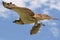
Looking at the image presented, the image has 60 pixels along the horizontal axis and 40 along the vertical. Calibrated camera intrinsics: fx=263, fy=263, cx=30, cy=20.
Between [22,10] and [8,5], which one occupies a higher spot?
[8,5]

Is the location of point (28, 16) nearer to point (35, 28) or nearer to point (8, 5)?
point (8, 5)

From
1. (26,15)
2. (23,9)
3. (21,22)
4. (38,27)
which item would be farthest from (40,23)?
(23,9)

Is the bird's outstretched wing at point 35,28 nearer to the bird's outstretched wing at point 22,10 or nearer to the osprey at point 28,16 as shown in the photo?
the osprey at point 28,16

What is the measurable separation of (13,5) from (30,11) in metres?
0.67

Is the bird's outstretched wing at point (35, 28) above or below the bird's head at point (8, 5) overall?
below

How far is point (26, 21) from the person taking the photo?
1138 centimetres

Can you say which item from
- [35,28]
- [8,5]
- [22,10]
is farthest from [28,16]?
[35,28]

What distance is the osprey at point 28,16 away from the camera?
32.0 ft

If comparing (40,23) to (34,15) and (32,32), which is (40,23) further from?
(34,15)

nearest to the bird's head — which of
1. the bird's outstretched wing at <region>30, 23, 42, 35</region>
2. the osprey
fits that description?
the osprey

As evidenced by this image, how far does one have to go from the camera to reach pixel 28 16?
Answer: 35.2 feet

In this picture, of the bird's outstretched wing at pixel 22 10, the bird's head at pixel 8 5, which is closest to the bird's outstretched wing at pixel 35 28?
the bird's outstretched wing at pixel 22 10

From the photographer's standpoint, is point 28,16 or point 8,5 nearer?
point 8,5

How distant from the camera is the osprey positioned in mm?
9758
